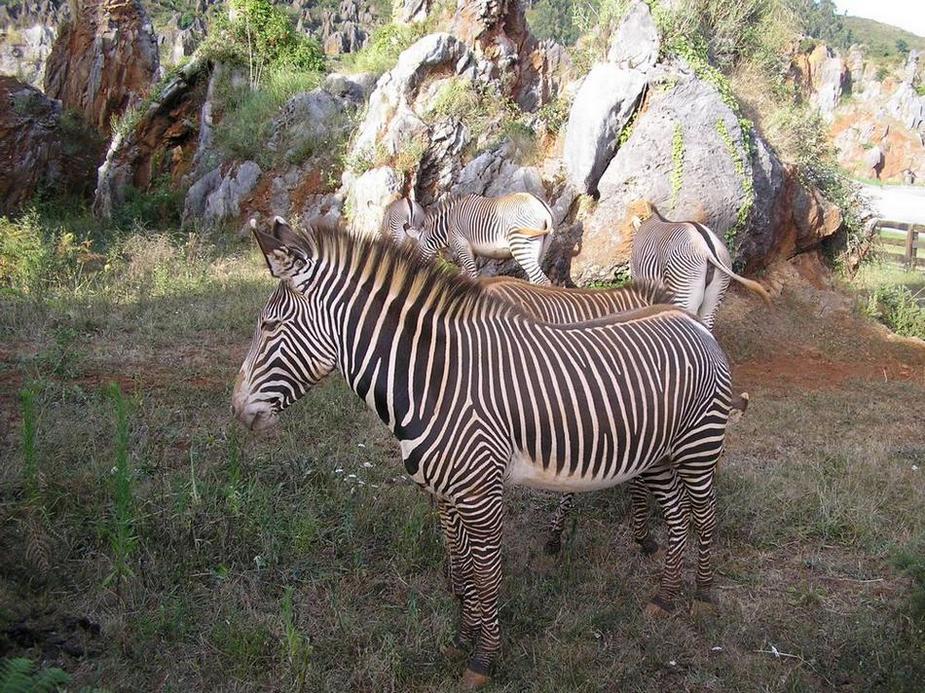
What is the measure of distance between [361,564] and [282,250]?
217 cm

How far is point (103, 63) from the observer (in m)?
21.2

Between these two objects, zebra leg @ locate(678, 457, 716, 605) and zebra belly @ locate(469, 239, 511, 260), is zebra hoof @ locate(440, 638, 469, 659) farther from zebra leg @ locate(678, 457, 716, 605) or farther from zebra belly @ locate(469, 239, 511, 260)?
zebra belly @ locate(469, 239, 511, 260)

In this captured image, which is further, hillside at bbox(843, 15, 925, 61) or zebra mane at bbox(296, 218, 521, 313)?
hillside at bbox(843, 15, 925, 61)

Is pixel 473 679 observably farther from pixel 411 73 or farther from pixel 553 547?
pixel 411 73

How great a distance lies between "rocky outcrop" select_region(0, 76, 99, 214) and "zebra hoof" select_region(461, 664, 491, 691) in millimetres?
17014

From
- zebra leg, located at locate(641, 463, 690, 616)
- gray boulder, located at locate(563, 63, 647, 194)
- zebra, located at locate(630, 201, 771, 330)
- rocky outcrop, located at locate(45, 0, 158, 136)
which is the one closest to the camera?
zebra leg, located at locate(641, 463, 690, 616)

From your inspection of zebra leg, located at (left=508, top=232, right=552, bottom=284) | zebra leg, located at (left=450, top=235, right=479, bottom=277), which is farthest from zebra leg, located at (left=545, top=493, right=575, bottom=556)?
zebra leg, located at (left=450, top=235, right=479, bottom=277)

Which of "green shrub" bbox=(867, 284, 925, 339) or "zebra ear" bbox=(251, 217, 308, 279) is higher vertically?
"zebra ear" bbox=(251, 217, 308, 279)

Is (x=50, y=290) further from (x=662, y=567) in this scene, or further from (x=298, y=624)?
(x=662, y=567)

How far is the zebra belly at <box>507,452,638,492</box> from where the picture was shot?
148 inches

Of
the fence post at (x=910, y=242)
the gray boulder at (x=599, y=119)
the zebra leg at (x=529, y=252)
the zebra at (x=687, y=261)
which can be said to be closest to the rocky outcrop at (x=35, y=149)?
the zebra leg at (x=529, y=252)

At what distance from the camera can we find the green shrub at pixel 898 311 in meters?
12.6

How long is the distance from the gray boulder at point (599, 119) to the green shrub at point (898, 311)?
5369 millimetres

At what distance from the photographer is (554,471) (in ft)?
12.5
